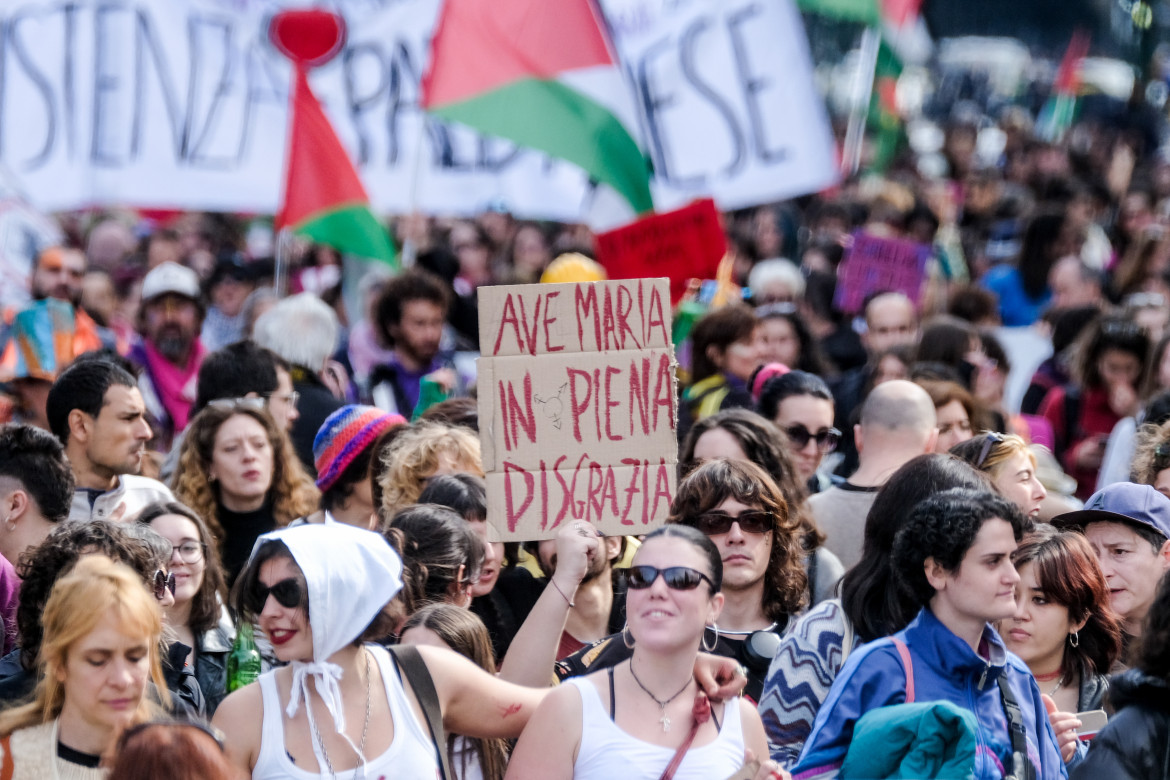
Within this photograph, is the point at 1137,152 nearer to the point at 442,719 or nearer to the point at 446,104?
the point at 446,104

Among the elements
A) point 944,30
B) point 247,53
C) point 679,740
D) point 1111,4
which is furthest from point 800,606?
point 944,30

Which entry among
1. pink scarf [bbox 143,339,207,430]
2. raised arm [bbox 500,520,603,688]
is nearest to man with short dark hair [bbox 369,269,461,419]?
pink scarf [bbox 143,339,207,430]

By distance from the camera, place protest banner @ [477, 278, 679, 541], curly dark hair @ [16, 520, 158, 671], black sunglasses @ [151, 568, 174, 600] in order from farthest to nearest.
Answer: protest banner @ [477, 278, 679, 541], black sunglasses @ [151, 568, 174, 600], curly dark hair @ [16, 520, 158, 671]

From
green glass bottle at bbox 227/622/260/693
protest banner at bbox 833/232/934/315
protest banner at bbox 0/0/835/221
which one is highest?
protest banner at bbox 0/0/835/221

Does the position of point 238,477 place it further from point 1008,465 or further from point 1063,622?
point 1063,622

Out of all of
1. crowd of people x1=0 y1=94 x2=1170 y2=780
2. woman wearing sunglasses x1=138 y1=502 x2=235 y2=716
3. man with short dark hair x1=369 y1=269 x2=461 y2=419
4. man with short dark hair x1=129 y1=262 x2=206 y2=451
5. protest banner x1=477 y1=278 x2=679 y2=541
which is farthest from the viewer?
man with short dark hair x1=129 y1=262 x2=206 y2=451

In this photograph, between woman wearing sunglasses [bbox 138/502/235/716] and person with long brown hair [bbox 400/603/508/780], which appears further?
woman wearing sunglasses [bbox 138/502/235/716]

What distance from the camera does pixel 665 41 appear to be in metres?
9.24

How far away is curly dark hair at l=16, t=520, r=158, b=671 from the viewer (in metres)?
3.63

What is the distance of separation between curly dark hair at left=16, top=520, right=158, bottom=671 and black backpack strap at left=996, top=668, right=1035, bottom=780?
204 centimetres

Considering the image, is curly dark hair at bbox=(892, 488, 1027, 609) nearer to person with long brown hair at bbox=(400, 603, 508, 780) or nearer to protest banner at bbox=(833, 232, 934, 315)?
person with long brown hair at bbox=(400, 603, 508, 780)

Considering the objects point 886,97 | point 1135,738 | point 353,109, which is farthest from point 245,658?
point 886,97

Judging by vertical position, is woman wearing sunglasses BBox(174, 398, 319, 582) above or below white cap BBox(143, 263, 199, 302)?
below

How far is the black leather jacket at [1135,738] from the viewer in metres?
3.07
